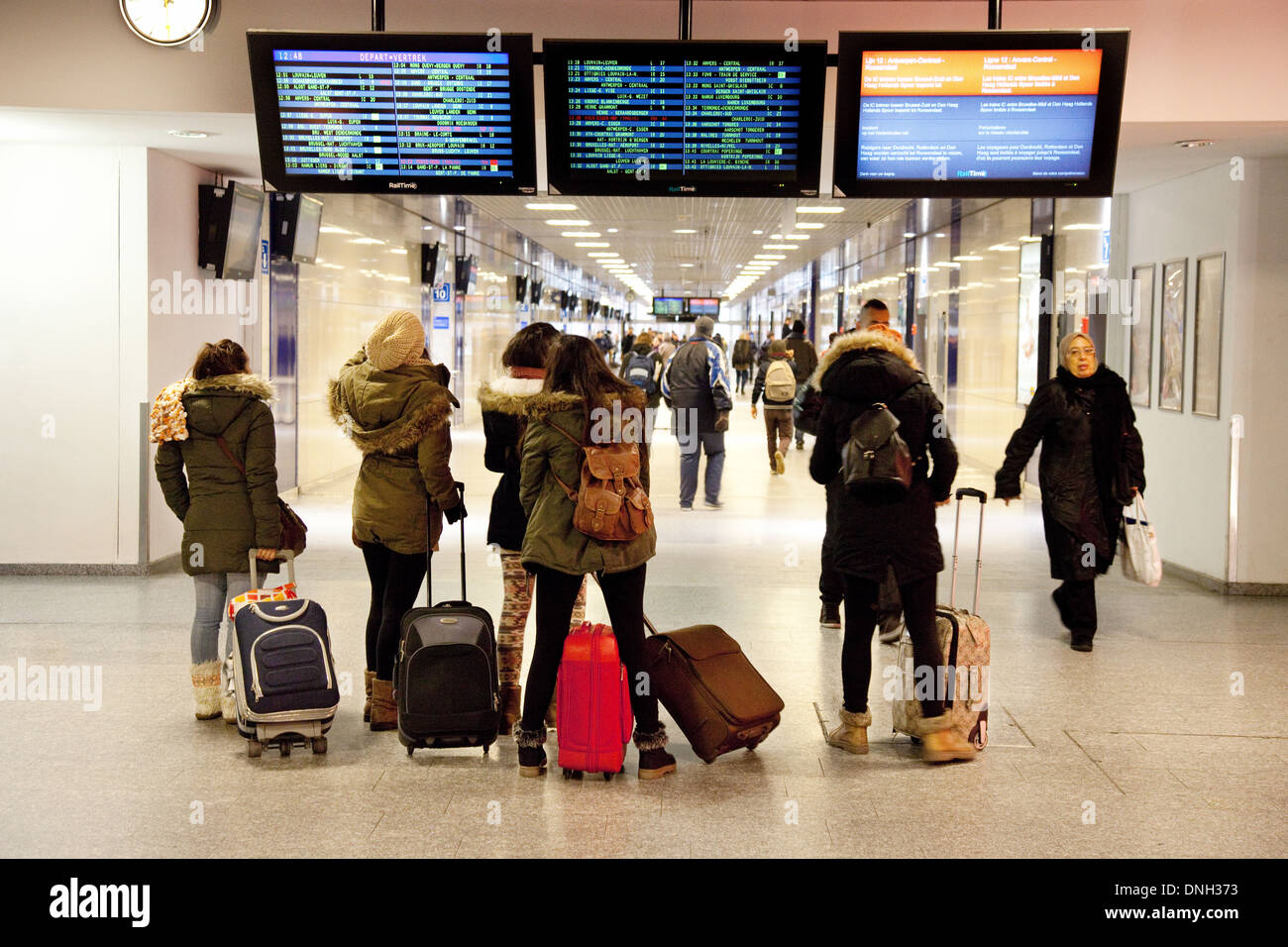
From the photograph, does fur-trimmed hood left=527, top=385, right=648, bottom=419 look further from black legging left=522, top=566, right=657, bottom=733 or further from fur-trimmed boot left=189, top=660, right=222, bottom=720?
fur-trimmed boot left=189, top=660, right=222, bottom=720

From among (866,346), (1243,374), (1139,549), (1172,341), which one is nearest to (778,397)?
(1172,341)

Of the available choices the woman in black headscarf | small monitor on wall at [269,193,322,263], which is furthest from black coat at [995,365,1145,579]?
small monitor on wall at [269,193,322,263]

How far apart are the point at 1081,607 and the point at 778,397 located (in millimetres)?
8805

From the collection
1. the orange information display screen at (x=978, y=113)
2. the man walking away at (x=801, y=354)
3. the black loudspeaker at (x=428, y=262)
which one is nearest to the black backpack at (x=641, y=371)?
the man walking away at (x=801, y=354)

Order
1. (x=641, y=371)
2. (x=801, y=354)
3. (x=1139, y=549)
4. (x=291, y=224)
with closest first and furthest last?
(x=1139, y=549), (x=291, y=224), (x=641, y=371), (x=801, y=354)

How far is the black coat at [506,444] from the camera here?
199 inches

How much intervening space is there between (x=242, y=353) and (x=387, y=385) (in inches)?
30.5

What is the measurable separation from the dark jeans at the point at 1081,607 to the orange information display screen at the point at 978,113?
2.32 m

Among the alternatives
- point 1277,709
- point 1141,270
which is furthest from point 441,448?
point 1141,270

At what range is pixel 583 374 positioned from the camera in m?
4.81

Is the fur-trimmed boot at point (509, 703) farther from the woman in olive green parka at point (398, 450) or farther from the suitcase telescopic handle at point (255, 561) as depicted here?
the suitcase telescopic handle at point (255, 561)

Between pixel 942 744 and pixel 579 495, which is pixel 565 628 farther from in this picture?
pixel 942 744
